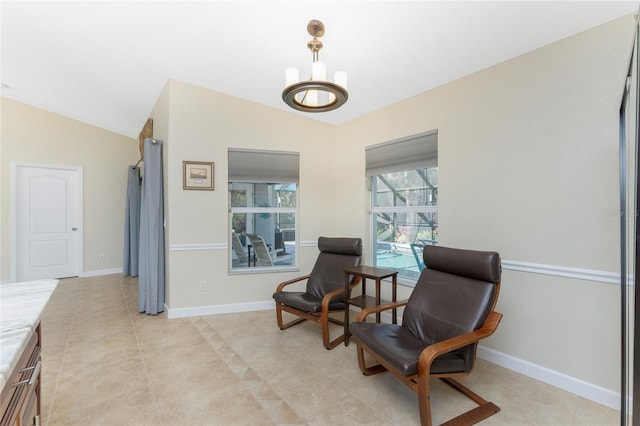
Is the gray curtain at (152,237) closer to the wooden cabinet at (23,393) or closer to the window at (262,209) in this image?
the window at (262,209)

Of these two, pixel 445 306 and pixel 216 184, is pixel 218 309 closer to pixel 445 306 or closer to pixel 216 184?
pixel 216 184

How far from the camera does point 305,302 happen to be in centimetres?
297

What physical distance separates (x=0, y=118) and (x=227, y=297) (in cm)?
483

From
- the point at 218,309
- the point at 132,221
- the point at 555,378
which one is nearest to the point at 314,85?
the point at 555,378

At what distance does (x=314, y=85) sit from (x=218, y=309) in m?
2.90

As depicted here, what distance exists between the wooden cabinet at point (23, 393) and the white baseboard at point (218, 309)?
2.24 metres

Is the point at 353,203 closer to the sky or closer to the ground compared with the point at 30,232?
closer to the sky

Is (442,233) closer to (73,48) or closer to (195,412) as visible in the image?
(195,412)

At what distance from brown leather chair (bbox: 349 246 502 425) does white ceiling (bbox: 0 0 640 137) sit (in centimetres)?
154

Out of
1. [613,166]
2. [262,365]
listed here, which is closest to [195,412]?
[262,365]

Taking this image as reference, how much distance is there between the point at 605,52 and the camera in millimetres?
1983

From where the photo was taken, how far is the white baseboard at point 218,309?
11.7ft

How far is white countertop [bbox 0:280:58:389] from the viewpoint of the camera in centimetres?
77

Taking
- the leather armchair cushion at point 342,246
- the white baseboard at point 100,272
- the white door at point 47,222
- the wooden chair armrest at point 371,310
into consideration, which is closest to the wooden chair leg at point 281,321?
the leather armchair cushion at point 342,246
